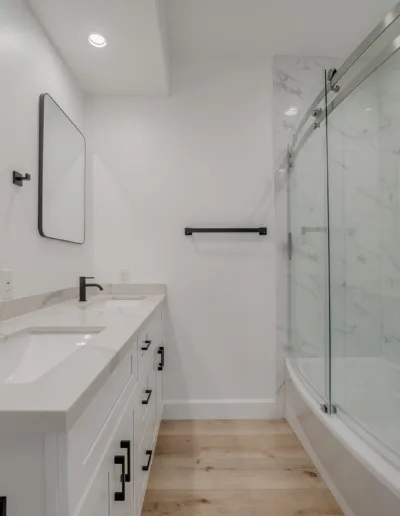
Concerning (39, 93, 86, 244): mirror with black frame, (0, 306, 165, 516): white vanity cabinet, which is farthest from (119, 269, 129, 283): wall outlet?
(0, 306, 165, 516): white vanity cabinet

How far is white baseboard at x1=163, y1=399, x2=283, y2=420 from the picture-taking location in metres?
2.26

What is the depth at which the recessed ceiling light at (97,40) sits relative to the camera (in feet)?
5.56

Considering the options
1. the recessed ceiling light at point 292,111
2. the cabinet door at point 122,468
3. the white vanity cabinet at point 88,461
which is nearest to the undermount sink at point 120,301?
the white vanity cabinet at point 88,461

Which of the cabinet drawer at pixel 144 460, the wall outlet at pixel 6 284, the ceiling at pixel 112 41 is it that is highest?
the ceiling at pixel 112 41

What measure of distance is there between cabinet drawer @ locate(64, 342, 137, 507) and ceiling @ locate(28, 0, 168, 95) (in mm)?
1550

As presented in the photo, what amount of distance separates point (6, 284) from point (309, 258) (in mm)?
1704

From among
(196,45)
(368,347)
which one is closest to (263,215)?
(368,347)

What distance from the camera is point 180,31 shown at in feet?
6.88

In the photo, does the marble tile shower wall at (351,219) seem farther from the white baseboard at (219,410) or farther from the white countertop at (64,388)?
the white countertop at (64,388)

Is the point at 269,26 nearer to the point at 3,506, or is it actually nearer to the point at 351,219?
the point at 351,219

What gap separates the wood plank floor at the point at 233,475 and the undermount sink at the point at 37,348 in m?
0.86

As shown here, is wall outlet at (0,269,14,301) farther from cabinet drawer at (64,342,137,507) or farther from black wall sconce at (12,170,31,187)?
cabinet drawer at (64,342,137,507)

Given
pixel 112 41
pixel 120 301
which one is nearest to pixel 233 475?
pixel 120 301

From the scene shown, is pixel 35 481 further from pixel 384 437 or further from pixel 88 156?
pixel 88 156
